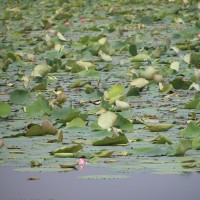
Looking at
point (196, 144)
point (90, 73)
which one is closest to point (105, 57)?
point (90, 73)

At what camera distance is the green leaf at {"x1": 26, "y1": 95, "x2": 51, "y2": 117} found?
3.96 metres

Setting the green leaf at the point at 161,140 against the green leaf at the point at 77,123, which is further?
the green leaf at the point at 77,123

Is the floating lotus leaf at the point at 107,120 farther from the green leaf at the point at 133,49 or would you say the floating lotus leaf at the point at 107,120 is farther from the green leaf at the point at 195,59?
the green leaf at the point at 133,49

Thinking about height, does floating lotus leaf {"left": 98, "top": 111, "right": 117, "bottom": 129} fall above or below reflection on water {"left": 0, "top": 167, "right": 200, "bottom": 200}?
above

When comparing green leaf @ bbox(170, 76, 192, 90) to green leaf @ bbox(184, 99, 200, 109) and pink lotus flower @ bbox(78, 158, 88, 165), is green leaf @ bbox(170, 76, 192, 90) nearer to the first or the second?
green leaf @ bbox(184, 99, 200, 109)

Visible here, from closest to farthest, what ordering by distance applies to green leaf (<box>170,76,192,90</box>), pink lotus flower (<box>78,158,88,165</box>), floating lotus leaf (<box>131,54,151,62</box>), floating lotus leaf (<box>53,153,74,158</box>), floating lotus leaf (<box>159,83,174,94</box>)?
1. pink lotus flower (<box>78,158,88,165</box>)
2. floating lotus leaf (<box>53,153,74,158</box>)
3. floating lotus leaf (<box>159,83,174,94</box>)
4. green leaf (<box>170,76,192,90</box>)
5. floating lotus leaf (<box>131,54,151,62</box>)

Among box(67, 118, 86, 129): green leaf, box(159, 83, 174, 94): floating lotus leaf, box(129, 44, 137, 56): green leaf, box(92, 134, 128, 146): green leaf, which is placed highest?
box(129, 44, 137, 56): green leaf

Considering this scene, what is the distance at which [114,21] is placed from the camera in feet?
28.3

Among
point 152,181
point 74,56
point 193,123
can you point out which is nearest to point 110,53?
point 74,56

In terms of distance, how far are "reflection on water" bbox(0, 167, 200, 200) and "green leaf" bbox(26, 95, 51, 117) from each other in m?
1.06

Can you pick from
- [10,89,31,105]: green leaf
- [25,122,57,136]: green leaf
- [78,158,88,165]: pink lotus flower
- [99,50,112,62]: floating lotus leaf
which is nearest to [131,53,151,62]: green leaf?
[99,50,112,62]: floating lotus leaf

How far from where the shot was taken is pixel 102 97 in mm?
4016

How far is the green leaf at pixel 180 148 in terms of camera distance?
306 centimetres

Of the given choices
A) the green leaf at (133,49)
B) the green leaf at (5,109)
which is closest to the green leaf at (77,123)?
the green leaf at (5,109)
